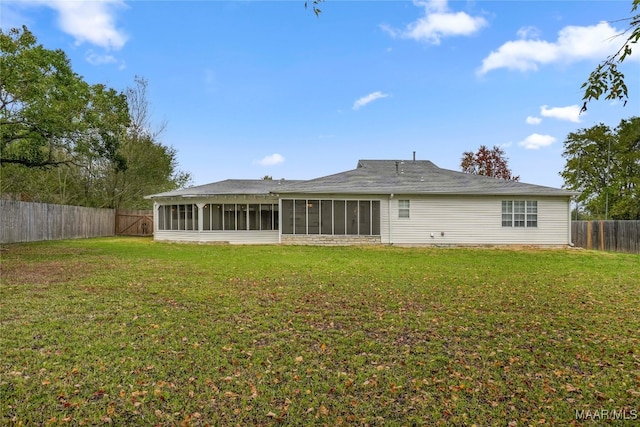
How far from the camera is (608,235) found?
16719 millimetres

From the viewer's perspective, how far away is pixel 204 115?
21.2 metres

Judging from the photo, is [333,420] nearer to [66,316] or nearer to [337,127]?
[66,316]

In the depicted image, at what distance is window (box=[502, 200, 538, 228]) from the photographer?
663 inches

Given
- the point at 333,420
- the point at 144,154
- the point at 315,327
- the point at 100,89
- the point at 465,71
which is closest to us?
the point at 333,420

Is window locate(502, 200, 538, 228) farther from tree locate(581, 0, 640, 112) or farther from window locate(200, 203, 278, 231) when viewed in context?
tree locate(581, 0, 640, 112)

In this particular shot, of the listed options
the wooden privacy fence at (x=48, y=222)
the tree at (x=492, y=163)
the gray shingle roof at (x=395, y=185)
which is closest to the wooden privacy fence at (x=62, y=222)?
the wooden privacy fence at (x=48, y=222)

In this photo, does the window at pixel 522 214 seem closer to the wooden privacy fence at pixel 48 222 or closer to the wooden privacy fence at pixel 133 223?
the wooden privacy fence at pixel 48 222

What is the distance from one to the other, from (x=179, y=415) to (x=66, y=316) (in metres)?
3.41

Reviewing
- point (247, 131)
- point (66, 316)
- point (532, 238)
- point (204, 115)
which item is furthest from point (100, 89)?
point (532, 238)

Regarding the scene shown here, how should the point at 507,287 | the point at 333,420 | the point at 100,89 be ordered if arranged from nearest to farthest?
1. the point at 333,420
2. the point at 507,287
3. the point at 100,89

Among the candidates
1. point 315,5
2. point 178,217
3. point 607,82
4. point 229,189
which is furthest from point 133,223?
point 607,82

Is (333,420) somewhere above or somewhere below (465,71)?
below

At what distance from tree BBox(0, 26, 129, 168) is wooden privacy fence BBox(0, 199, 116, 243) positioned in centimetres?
376

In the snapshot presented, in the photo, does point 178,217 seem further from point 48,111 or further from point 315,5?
point 315,5
